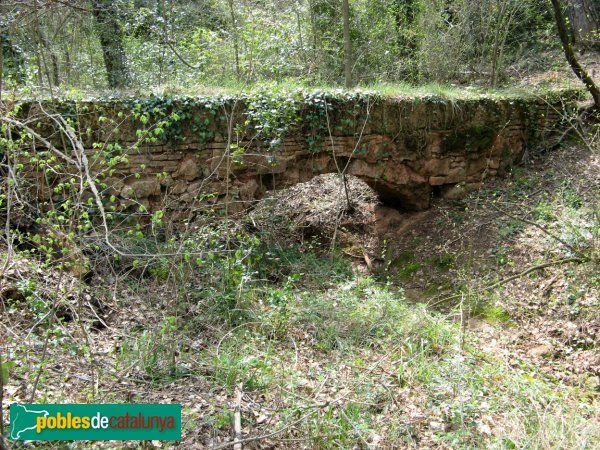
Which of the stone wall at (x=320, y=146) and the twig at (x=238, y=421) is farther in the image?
the stone wall at (x=320, y=146)

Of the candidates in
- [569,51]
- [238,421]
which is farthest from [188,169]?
[569,51]

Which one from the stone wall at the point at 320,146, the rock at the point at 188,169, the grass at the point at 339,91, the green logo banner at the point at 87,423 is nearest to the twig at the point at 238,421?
the green logo banner at the point at 87,423

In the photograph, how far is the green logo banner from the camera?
9.30ft

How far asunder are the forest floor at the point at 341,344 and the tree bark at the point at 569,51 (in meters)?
1.65

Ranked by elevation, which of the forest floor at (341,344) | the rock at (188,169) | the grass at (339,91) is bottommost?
the forest floor at (341,344)

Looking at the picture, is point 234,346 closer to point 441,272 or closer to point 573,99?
point 441,272

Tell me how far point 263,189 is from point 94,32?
5104 mm

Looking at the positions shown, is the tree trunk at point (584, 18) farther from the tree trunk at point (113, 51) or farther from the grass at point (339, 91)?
the tree trunk at point (113, 51)

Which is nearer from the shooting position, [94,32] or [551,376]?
[551,376]

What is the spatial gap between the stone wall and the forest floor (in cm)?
126

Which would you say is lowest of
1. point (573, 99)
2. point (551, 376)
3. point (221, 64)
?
point (551, 376)

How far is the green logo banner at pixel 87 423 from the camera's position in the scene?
2.83m

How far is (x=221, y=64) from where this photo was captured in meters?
10.3

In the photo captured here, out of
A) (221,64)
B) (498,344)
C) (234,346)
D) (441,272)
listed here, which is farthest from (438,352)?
(221,64)
